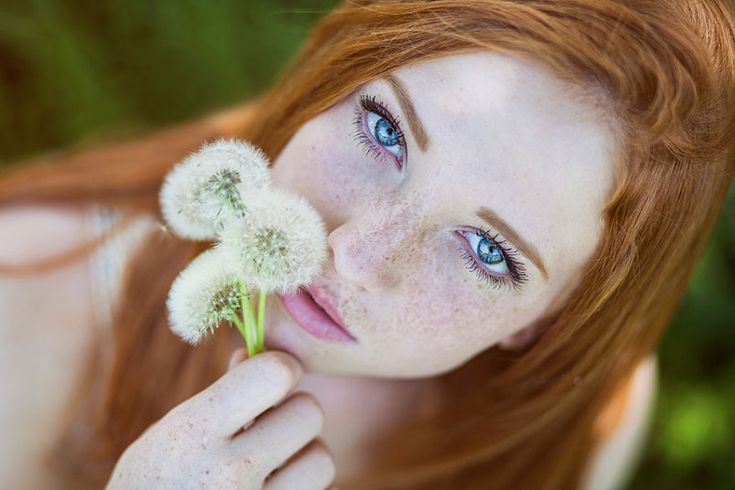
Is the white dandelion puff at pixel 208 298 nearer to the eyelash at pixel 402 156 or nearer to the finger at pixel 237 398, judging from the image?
the finger at pixel 237 398

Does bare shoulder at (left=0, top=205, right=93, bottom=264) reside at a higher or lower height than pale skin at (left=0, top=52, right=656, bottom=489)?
higher

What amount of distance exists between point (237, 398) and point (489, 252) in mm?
465

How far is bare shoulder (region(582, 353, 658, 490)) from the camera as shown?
2.15 m

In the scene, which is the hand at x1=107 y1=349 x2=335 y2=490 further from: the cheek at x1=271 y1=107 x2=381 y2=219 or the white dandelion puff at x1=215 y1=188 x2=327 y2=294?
the cheek at x1=271 y1=107 x2=381 y2=219

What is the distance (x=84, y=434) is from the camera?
5.83 ft

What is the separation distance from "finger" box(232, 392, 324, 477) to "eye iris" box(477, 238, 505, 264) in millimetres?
382

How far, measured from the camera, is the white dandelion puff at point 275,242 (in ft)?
3.49

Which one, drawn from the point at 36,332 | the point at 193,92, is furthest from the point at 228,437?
the point at 193,92

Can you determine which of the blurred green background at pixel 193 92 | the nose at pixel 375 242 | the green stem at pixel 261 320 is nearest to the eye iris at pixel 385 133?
the nose at pixel 375 242

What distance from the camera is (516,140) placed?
1062 mm

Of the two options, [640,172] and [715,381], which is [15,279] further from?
[715,381]

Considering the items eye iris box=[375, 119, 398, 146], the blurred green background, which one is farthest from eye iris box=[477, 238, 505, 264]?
the blurred green background

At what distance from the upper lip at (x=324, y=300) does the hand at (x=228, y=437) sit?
4.1 inches

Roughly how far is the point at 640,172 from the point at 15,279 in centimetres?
137
